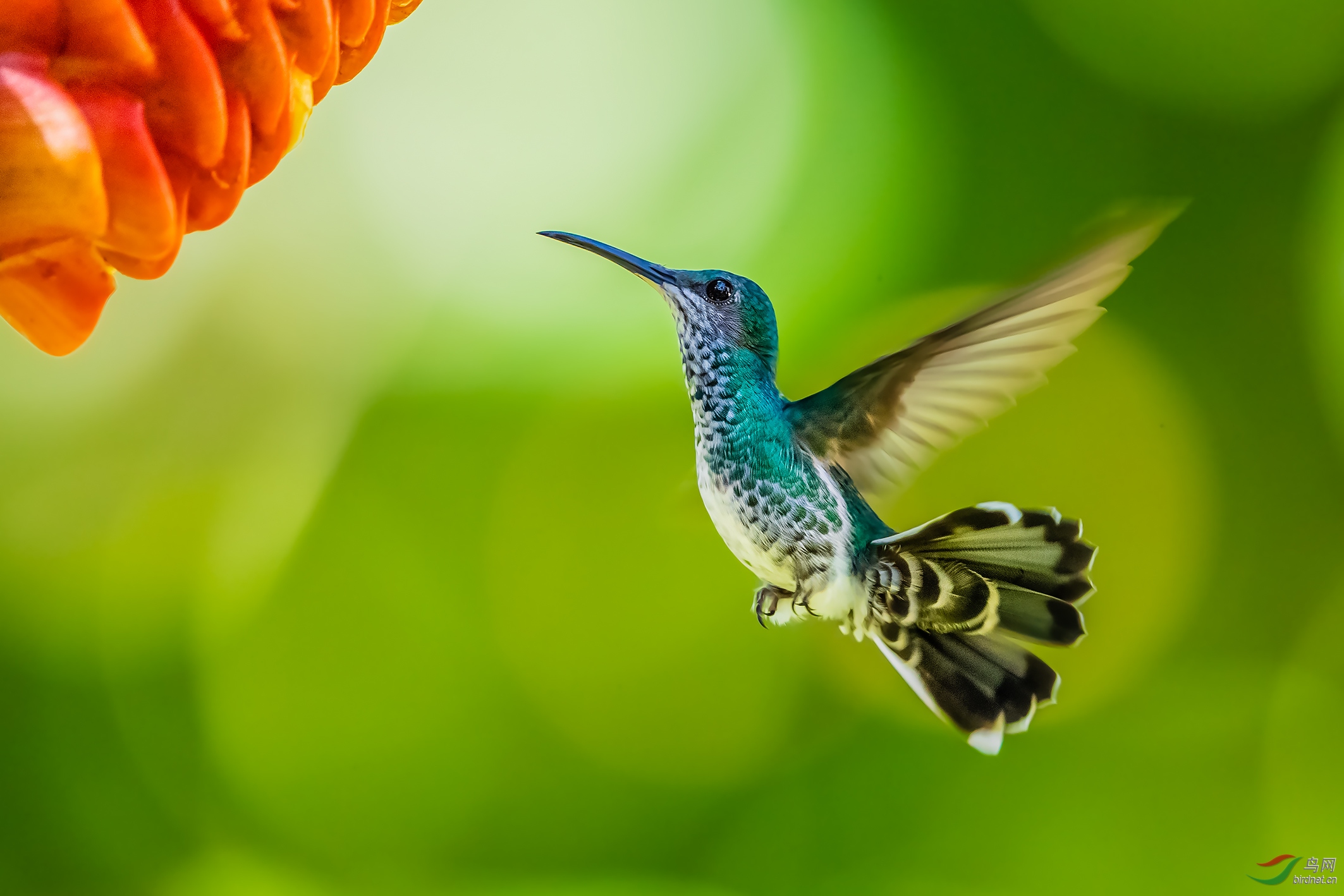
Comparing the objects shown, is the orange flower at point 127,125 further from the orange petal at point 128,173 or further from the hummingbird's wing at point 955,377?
the hummingbird's wing at point 955,377

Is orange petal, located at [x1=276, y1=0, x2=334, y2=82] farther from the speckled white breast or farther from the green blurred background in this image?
the green blurred background

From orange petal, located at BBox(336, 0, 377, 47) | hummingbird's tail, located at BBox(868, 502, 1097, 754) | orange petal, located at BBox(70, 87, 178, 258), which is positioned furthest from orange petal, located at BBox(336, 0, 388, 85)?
hummingbird's tail, located at BBox(868, 502, 1097, 754)

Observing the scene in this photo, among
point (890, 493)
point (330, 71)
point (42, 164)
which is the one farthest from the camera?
point (890, 493)

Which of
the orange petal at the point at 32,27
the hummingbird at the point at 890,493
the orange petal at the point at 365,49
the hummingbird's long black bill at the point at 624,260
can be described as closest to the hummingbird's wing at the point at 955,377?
the hummingbird at the point at 890,493

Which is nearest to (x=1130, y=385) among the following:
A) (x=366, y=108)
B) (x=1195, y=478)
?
(x=1195, y=478)

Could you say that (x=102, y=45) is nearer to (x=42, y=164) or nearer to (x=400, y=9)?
(x=42, y=164)

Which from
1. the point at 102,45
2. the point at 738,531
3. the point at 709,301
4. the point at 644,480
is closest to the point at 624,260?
the point at 709,301
